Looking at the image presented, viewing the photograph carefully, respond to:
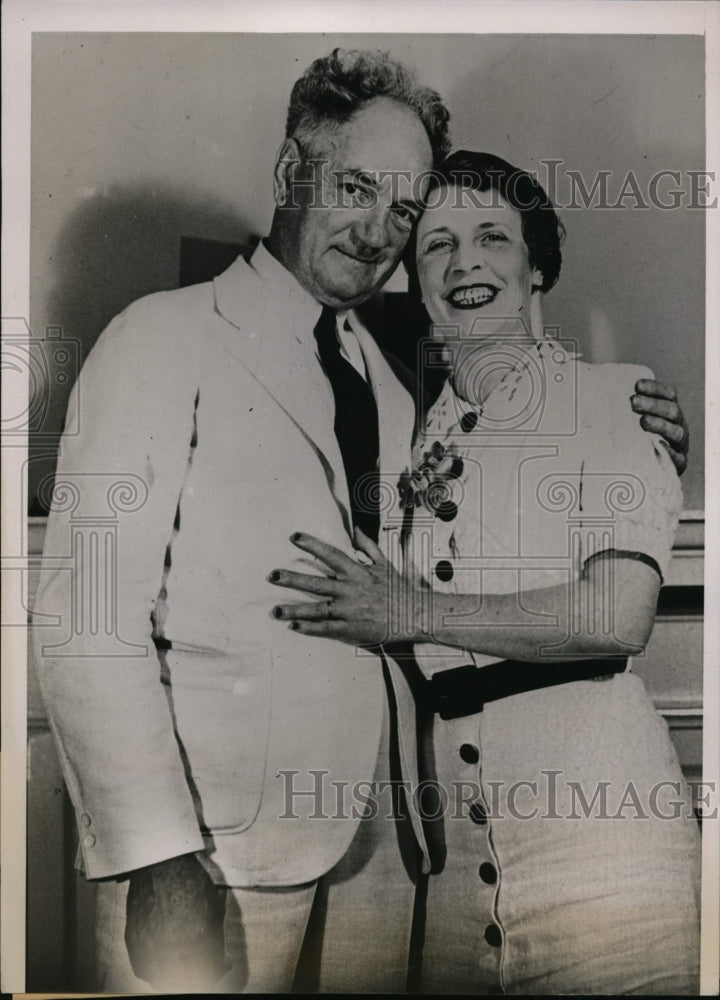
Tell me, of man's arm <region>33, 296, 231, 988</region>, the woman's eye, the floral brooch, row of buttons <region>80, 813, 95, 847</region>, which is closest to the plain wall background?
man's arm <region>33, 296, 231, 988</region>

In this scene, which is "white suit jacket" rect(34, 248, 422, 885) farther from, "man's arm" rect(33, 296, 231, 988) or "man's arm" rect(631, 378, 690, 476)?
"man's arm" rect(631, 378, 690, 476)

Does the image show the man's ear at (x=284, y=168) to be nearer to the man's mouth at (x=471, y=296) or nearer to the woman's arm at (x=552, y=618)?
the man's mouth at (x=471, y=296)

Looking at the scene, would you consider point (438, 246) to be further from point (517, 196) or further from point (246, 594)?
point (246, 594)

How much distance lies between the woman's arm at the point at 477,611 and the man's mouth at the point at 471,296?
59cm

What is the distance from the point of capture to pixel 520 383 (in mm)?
2121

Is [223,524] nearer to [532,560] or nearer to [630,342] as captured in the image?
[532,560]

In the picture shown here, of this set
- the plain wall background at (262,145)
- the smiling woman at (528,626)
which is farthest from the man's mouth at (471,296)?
the plain wall background at (262,145)

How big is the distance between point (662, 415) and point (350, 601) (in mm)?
850

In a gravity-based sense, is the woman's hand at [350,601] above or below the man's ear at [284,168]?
below

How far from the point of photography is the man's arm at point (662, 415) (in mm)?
2135

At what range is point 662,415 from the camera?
2.14 m

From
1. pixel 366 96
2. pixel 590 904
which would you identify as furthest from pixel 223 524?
pixel 590 904

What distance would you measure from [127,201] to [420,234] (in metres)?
0.68

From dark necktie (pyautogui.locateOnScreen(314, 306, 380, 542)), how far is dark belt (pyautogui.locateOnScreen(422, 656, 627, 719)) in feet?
1.22
